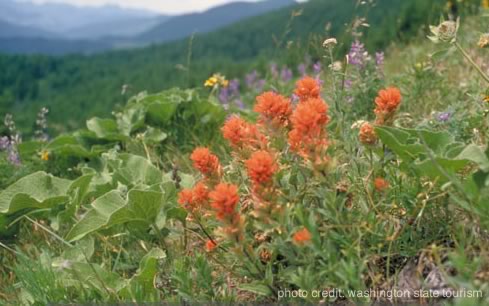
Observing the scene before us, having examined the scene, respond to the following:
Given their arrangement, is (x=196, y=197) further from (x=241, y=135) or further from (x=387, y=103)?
(x=387, y=103)

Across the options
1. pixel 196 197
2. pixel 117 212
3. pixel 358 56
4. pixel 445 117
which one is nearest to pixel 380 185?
pixel 196 197

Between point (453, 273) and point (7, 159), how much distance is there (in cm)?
333

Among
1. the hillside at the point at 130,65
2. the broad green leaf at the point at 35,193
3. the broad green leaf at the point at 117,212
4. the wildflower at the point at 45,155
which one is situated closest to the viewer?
the broad green leaf at the point at 117,212

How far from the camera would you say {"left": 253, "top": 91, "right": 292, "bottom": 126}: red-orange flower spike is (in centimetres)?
171

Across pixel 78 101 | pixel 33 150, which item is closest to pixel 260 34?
pixel 78 101

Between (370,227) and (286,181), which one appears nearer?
(370,227)

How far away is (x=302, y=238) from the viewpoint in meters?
1.48

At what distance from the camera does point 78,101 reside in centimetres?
9288

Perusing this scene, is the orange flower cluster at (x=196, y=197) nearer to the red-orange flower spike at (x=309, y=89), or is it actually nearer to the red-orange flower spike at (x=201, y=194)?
the red-orange flower spike at (x=201, y=194)

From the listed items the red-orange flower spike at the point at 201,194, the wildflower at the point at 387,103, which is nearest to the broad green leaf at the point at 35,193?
the red-orange flower spike at the point at 201,194

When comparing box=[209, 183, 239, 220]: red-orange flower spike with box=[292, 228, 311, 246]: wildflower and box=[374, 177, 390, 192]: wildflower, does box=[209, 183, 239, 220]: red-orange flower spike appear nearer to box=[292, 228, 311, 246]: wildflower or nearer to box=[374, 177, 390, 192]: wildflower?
box=[292, 228, 311, 246]: wildflower

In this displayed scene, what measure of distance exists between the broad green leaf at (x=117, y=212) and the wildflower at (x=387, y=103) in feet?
2.99

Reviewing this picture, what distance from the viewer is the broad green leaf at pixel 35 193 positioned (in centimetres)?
258

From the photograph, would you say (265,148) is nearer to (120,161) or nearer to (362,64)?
(120,161)
